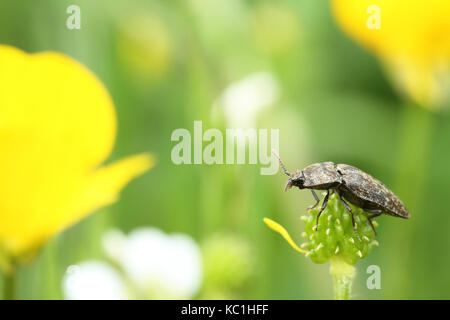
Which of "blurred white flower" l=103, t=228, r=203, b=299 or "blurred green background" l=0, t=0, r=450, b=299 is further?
"blurred green background" l=0, t=0, r=450, b=299

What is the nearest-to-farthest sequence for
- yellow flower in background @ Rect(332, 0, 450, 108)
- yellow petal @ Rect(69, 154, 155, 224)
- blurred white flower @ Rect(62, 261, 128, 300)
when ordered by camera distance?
yellow petal @ Rect(69, 154, 155, 224)
blurred white flower @ Rect(62, 261, 128, 300)
yellow flower in background @ Rect(332, 0, 450, 108)

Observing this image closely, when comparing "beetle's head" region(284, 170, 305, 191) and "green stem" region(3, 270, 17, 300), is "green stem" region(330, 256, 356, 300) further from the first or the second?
"green stem" region(3, 270, 17, 300)

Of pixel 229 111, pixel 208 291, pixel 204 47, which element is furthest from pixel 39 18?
pixel 208 291

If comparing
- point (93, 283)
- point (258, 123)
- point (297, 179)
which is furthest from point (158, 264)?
point (258, 123)

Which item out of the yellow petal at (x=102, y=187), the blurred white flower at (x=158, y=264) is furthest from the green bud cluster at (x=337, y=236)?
the blurred white flower at (x=158, y=264)

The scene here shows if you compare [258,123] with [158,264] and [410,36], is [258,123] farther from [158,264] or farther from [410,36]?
[158,264]

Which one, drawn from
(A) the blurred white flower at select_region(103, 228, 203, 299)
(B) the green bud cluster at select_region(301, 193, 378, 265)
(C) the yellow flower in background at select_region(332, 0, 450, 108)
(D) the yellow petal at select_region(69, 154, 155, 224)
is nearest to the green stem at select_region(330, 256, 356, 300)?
(B) the green bud cluster at select_region(301, 193, 378, 265)
